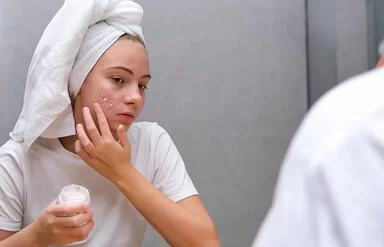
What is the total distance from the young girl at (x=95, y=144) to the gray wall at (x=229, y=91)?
380 mm

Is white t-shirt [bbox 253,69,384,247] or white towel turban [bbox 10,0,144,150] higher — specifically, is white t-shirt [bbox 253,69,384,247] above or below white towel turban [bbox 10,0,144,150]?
above

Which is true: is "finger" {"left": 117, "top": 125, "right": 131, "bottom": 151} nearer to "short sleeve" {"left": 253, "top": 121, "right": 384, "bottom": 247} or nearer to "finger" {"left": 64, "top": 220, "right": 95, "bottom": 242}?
"finger" {"left": 64, "top": 220, "right": 95, "bottom": 242}

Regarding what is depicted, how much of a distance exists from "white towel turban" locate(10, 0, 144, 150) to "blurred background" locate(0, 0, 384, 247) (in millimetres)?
398

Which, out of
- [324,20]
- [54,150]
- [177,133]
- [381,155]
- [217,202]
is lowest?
[217,202]

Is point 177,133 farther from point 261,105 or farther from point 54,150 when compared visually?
point 54,150

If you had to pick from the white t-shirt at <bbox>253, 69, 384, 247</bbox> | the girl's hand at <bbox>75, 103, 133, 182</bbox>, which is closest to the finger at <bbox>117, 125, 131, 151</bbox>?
the girl's hand at <bbox>75, 103, 133, 182</bbox>

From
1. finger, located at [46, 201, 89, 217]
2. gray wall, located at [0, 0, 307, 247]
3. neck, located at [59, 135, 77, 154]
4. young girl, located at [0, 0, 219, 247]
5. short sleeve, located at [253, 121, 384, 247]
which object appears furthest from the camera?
gray wall, located at [0, 0, 307, 247]

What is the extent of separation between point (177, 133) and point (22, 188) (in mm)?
603

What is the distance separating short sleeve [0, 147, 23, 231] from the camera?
3.43 feet

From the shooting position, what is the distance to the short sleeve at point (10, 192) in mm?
1044

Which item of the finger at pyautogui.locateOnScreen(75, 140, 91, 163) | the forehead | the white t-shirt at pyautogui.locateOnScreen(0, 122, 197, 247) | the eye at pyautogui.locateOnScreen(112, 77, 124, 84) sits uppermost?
the forehead

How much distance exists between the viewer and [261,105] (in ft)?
5.45

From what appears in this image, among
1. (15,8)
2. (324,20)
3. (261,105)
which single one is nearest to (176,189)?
(261,105)

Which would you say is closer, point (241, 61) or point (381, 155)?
point (381, 155)
